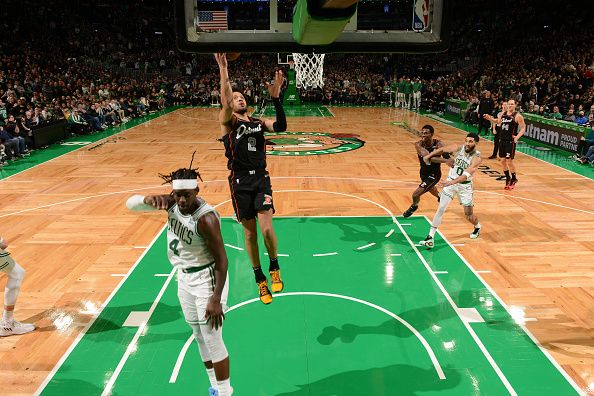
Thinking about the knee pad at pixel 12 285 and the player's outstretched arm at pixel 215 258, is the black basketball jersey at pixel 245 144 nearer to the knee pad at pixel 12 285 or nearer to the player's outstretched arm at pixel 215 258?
the player's outstretched arm at pixel 215 258

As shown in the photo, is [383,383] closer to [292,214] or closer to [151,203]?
[151,203]

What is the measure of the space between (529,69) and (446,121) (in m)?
7.56

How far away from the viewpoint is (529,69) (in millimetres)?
26625

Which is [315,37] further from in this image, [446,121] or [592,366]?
[446,121]

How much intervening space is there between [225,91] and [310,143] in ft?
40.5

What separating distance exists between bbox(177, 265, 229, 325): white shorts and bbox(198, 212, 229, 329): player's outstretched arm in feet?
0.20

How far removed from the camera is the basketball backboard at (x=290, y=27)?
3.96m

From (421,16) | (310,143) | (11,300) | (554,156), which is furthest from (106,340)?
(554,156)

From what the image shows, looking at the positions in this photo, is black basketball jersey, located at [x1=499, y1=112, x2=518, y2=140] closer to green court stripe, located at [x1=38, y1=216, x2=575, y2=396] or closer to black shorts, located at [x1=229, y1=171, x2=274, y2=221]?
green court stripe, located at [x1=38, y1=216, x2=575, y2=396]

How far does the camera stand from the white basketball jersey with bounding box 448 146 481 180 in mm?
7391

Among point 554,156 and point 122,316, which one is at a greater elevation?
point 554,156

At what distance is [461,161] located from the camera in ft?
24.6

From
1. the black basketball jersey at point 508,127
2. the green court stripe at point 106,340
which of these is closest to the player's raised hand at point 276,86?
the green court stripe at point 106,340

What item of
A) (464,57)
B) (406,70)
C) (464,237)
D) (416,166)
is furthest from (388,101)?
(464,237)
